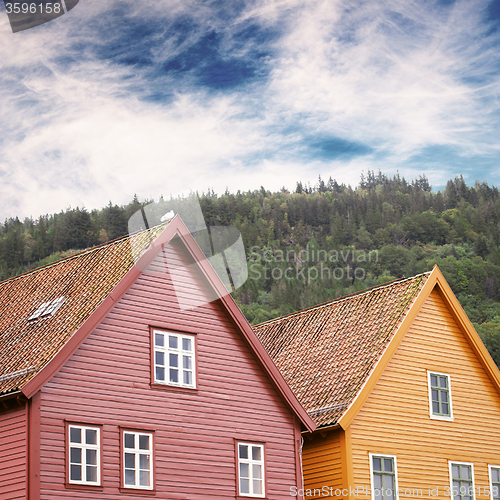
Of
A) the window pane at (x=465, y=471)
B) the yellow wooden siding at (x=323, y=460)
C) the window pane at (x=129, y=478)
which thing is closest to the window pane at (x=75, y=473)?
the window pane at (x=129, y=478)

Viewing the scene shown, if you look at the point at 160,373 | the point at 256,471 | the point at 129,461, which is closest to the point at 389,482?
the point at 256,471

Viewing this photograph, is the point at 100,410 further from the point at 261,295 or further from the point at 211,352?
the point at 261,295

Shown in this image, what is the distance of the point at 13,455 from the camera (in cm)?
1780

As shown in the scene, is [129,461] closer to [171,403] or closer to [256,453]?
[171,403]

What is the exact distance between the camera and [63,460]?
18.1 meters

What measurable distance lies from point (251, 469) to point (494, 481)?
11.5m

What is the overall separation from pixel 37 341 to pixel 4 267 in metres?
146

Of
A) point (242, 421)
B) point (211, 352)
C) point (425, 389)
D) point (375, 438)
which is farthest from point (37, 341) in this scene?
point (425, 389)

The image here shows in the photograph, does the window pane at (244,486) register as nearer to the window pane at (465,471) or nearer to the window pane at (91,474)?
the window pane at (91,474)

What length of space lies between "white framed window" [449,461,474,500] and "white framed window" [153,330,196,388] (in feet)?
38.4

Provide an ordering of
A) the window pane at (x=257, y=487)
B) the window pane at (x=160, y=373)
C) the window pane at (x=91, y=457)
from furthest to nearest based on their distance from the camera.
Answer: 1. the window pane at (x=257, y=487)
2. the window pane at (x=160, y=373)
3. the window pane at (x=91, y=457)

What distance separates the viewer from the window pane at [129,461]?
1953cm

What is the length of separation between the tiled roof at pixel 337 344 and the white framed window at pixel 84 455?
8.55 meters

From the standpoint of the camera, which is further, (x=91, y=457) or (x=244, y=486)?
(x=244, y=486)
